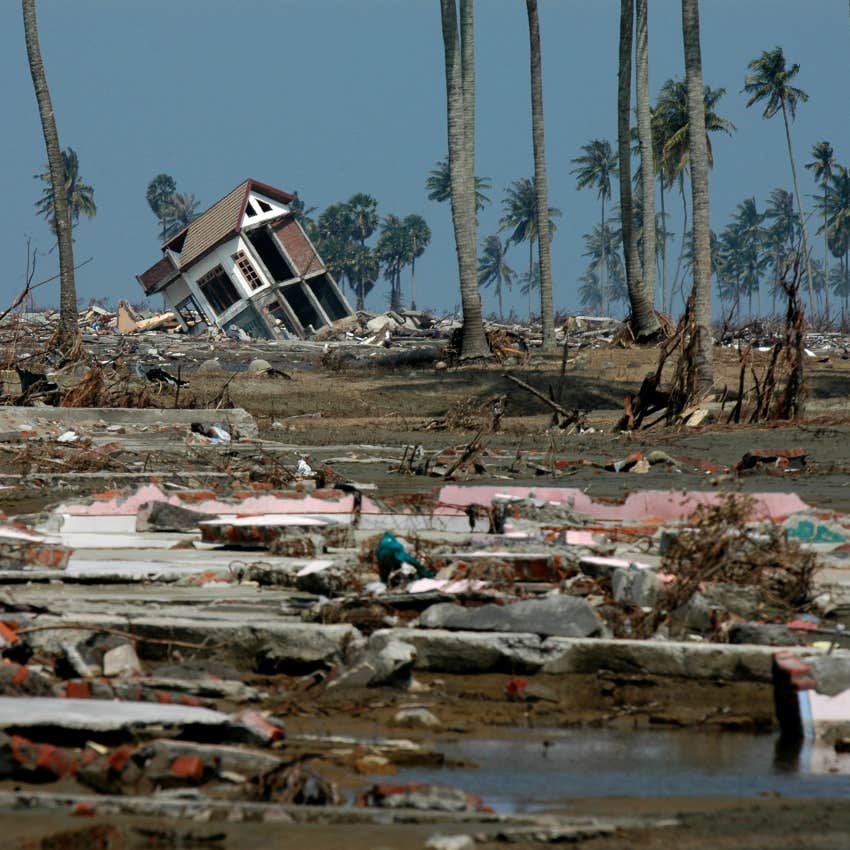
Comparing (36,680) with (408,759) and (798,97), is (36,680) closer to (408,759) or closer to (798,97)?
(408,759)

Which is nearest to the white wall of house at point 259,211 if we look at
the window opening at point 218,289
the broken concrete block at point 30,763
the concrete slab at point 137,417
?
the window opening at point 218,289

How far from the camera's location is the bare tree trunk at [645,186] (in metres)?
29.7

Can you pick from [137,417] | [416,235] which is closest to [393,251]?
[416,235]

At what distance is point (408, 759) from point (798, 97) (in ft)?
239

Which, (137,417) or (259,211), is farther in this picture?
(259,211)

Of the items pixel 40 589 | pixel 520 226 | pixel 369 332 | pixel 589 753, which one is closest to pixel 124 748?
pixel 589 753

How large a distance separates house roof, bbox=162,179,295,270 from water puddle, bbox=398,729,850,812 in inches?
1918

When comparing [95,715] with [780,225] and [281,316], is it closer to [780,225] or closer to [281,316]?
[281,316]

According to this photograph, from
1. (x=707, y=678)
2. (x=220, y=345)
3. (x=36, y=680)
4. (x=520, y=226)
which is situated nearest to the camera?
(x=36, y=680)

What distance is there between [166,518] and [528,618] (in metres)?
4.21

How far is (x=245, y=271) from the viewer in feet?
176

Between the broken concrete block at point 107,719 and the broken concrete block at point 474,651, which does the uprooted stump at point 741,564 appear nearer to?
the broken concrete block at point 474,651

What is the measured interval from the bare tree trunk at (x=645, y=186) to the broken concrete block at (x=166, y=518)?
20963 mm

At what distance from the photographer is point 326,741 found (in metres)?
4.31
